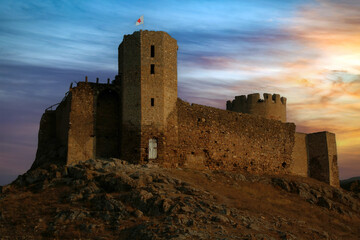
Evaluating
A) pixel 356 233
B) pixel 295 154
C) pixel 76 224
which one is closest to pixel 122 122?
pixel 76 224

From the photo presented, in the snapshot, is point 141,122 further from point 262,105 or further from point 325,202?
point 262,105

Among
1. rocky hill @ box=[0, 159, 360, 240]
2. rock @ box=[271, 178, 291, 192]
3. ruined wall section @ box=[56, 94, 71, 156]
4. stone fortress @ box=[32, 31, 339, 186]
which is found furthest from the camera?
rock @ box=[271, 178, 291, 192]

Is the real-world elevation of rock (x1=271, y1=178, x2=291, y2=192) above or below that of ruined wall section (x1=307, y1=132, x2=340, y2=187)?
below

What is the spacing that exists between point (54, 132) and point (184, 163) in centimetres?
924

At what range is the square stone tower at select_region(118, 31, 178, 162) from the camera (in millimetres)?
25844

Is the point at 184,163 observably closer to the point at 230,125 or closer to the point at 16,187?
the point at 230,125

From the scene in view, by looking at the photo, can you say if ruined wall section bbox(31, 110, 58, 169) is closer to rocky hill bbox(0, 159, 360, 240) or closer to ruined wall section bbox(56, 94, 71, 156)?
ruined wall section bbox(56, 94, 71, 156)

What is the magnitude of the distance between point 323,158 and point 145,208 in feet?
81.3

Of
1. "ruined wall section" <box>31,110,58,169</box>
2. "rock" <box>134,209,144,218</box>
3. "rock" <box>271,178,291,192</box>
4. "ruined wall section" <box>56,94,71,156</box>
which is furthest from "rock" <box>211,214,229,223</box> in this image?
"rock" <box>271,178,291,192</box>

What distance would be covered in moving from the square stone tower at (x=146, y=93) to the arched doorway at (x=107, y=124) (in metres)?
0.93

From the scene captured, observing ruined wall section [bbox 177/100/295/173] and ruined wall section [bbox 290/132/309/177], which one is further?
ruined wall section [bbox 290/132/309/177]

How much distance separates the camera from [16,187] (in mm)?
21969

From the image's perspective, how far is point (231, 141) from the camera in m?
31.5

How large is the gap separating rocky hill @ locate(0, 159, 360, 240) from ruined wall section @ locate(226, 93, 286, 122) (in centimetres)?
1493
